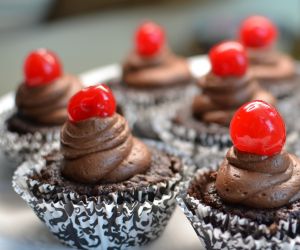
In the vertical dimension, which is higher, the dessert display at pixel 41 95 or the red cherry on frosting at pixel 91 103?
the dessert display at pixel 41 95

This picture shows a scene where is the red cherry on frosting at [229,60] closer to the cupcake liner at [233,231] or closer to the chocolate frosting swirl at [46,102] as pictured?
the chocolate frosting swirl at [46,102]

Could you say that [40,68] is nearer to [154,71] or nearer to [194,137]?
[194,137]

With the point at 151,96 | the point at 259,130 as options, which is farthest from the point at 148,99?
the point at 259,130

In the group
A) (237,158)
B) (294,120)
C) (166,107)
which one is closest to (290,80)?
(294,120)

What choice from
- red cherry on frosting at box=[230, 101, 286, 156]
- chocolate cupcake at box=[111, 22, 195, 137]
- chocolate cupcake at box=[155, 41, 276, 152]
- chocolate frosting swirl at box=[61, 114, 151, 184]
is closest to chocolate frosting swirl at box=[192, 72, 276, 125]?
chocolate cupcake at box=[155, 41, 276, 152]

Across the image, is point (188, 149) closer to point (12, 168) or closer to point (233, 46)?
point (233, 46)

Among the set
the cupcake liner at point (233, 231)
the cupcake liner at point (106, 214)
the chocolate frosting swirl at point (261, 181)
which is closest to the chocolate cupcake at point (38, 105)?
the cupcake liner at point (106, 214)
